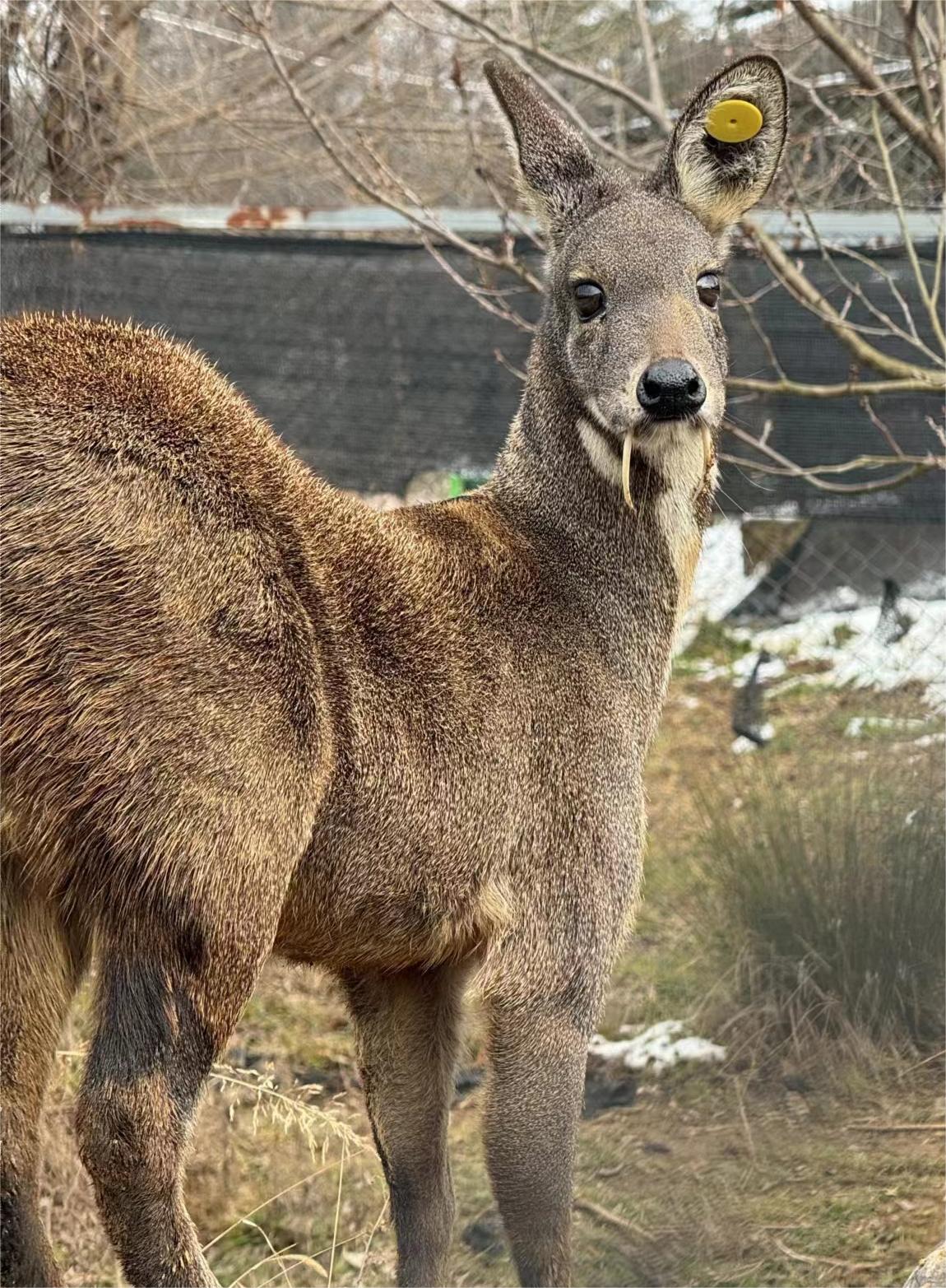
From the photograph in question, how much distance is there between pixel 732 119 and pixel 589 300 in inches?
25.8

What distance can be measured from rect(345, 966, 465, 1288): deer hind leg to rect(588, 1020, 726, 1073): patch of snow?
5.60 ft

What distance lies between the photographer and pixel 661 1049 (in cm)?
578

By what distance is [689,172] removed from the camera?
13.7 ft

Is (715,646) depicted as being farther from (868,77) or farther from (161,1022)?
(161,1022)

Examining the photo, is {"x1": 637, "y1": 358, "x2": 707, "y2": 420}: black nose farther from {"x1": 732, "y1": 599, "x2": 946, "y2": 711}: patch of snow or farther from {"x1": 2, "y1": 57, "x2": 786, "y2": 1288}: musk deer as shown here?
{"x1": 732, "y1": 599, "x2": 946, "y2": 711}: patch of snow

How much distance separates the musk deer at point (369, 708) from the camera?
302 cm

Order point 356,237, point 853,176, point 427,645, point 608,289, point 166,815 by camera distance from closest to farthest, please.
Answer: point 166,815, point 427,645, point 608,289, point 356,237, point 853,176

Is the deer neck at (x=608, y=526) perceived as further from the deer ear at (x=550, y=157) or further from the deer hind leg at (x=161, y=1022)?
the deer hind leg at (x=161, y=1022)

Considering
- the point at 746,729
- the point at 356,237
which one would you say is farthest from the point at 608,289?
the point at 746,729

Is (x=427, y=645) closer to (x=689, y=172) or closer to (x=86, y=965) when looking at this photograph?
(x=86, y=965)

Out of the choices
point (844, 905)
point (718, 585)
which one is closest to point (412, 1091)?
point (844, 905)

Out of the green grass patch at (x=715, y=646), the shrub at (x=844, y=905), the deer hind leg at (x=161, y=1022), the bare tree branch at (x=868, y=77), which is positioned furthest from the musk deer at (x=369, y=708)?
the green grass patch at (x=715, y=646)

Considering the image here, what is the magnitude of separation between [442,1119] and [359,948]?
0.73 meters

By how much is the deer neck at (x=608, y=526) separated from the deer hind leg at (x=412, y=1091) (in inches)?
40.7
